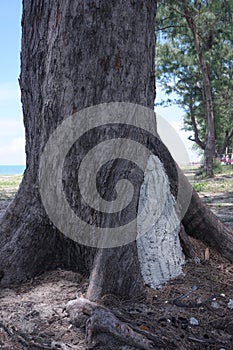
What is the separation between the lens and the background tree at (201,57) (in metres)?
16.0

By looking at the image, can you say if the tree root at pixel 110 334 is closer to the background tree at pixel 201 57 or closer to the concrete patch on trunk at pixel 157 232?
the concrete patch on trunk at pixel 157 232

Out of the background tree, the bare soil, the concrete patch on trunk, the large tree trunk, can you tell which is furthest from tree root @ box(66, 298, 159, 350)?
the background tree

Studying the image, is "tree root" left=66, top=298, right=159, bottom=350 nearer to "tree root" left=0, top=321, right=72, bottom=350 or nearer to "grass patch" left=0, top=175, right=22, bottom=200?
"tree root" left=0, top=321, right=72, bottom=350

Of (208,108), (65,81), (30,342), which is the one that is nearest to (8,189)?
(208,108)

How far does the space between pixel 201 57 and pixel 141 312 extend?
50.2ft

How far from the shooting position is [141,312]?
8.95ft

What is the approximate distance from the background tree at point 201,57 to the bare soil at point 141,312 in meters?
14.1

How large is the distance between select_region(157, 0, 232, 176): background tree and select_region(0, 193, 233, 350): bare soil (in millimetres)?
14109

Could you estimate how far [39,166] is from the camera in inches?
131

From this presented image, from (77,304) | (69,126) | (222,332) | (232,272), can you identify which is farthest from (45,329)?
(232,272)

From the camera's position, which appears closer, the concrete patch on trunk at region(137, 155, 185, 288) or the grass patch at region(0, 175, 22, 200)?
the concrete patch on trunk at region(137, 155, 185, 288)

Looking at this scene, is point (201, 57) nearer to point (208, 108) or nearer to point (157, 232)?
point (208, 108)

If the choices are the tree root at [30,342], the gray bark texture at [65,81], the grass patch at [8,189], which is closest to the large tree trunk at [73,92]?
the gray bark texture at [65,81]

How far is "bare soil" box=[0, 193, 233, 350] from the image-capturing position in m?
2.56
